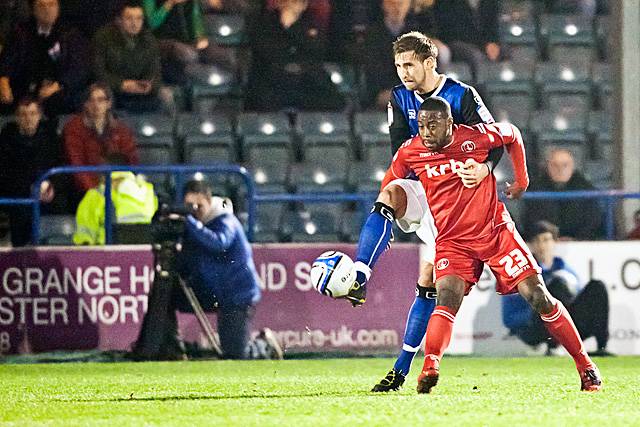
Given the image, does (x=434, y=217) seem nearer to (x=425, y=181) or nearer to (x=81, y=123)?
(x=425, y=181)

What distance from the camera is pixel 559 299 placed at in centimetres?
1240

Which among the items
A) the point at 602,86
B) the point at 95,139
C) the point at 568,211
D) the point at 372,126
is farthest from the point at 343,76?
the point at 568,211

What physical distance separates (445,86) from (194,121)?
7.13m

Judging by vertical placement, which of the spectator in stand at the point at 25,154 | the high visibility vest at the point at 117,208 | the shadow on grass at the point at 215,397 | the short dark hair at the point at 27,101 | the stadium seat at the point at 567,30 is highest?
the stadium seat at the point at 567,30

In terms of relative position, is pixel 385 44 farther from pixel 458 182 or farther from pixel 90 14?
pixel 458 182

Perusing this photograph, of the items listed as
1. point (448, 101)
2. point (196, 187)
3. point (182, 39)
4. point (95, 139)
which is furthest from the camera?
point (182, 39)

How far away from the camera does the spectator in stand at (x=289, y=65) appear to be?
48.8 feet

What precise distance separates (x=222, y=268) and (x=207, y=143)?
106 inches

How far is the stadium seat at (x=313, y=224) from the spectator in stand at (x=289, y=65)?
4.48 ft

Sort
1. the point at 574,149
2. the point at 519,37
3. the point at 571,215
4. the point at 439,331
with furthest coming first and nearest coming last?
the point at 519,37 → the point at 574,149 → the point at 571,215 → the point at 439,331

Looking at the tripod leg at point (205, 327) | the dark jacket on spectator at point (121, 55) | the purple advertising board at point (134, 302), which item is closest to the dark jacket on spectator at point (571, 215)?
the purple advertising board at point (134, 302)

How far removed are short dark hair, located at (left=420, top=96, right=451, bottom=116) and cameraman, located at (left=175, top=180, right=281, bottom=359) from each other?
460 cm

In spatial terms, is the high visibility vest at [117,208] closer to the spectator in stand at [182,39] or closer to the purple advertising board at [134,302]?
the purple advertising board at [134,302]

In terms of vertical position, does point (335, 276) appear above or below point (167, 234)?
above
